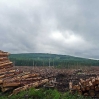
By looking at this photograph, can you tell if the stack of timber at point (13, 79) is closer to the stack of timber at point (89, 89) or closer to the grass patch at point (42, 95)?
the grass patch at point (42, 95)

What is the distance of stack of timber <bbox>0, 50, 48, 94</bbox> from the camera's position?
1172 centimetres

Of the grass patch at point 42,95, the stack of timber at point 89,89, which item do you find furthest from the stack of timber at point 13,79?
the stack of timber at point 89,89

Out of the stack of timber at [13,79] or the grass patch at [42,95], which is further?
the stack of timber at [13,79]

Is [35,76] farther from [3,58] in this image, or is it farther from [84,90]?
[84,90]

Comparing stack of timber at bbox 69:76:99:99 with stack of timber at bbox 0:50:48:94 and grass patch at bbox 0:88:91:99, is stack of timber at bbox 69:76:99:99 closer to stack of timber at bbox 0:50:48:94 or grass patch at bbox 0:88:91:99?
grass patch at bbox 0:88:91:99

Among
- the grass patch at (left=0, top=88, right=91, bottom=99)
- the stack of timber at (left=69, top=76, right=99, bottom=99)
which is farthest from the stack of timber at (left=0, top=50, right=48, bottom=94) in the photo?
the stack of timber at (left=69, top=76, right=99, bottom=99)

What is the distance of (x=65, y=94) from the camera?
35.1ft

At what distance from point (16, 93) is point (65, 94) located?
2458mm

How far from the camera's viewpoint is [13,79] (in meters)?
12.4

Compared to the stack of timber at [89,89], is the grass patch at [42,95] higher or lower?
lower

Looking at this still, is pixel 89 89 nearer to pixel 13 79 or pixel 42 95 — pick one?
pixel 42 95

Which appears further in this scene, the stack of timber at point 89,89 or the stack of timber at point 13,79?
the stack of timber at point 13,79

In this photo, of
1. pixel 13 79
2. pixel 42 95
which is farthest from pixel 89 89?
pixel 13 79

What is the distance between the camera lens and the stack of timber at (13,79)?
461 inches
